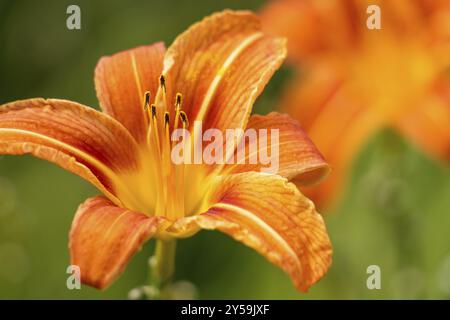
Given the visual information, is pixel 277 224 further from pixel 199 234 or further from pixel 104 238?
pixel 199 234

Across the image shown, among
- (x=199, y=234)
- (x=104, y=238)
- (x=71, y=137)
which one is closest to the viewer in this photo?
(x=104, y=238)

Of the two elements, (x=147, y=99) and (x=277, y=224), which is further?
(x=147, y=99)

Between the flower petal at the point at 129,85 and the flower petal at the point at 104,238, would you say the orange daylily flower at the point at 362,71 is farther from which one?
the flower petal at the point at 104,238

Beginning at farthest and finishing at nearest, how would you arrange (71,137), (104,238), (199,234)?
(199,234) < (71,137) < (104,238)

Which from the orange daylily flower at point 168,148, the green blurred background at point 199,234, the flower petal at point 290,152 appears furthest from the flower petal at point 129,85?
the green blurred background at point 199,234

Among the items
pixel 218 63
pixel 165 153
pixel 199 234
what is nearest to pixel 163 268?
pixel 165 153

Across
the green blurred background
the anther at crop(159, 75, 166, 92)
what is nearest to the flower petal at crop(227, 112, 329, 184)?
the anther at crop(159, 75, 166, 92)

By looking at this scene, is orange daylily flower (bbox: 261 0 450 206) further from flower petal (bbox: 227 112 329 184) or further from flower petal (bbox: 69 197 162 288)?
flower petal (bbox: 69 197 162 288)
